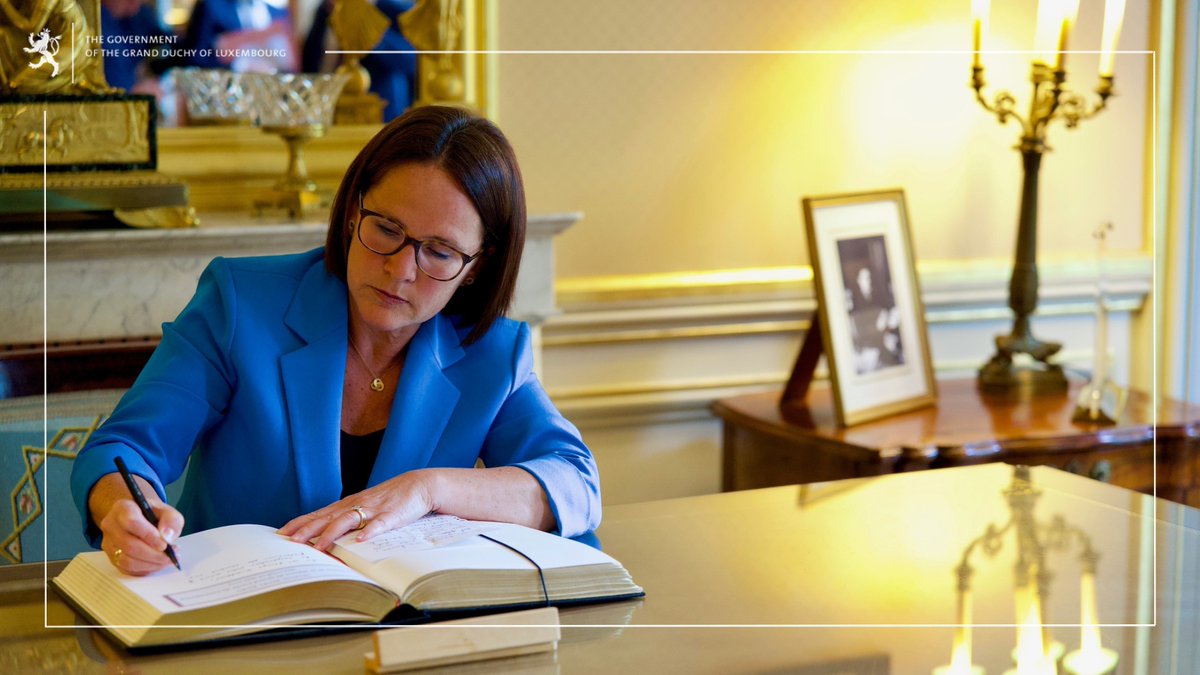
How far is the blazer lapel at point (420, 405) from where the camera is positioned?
1.62 m

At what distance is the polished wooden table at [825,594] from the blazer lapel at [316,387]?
1.07 ft

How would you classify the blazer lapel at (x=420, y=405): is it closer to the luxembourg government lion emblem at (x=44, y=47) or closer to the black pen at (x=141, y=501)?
the black pen at (x=141, y=501)

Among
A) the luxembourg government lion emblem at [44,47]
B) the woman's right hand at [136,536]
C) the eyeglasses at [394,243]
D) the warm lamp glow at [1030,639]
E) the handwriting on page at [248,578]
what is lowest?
the warm lamp glow at [1030,639]

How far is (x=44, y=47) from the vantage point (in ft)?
7.76

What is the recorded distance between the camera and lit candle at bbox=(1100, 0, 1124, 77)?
2.52m

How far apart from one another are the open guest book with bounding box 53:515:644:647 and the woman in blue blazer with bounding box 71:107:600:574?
0.53ft

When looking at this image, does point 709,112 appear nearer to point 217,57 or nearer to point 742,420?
point 742,420

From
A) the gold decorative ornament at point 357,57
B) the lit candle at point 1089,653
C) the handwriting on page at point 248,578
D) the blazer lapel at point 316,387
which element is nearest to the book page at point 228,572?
the handwriting on page at point 248,578

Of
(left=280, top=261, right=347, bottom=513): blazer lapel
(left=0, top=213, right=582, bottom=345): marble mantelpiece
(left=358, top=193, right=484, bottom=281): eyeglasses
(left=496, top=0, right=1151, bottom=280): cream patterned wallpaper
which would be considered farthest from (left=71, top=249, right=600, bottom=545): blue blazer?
(left=496, top=0, right=1151, bottom=280): cream patterned wallpaper

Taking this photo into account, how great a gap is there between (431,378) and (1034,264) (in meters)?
1.78

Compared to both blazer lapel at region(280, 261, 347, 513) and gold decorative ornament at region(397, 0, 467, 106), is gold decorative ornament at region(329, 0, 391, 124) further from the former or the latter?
blazer lapel at region(280, 261, 347, 513)

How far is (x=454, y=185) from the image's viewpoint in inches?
62.4

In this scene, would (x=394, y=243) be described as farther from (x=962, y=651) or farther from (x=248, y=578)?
(x=962, y=651)

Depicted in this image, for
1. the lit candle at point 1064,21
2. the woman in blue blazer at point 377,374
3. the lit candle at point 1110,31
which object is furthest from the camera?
the lit candle at point 1110,31
